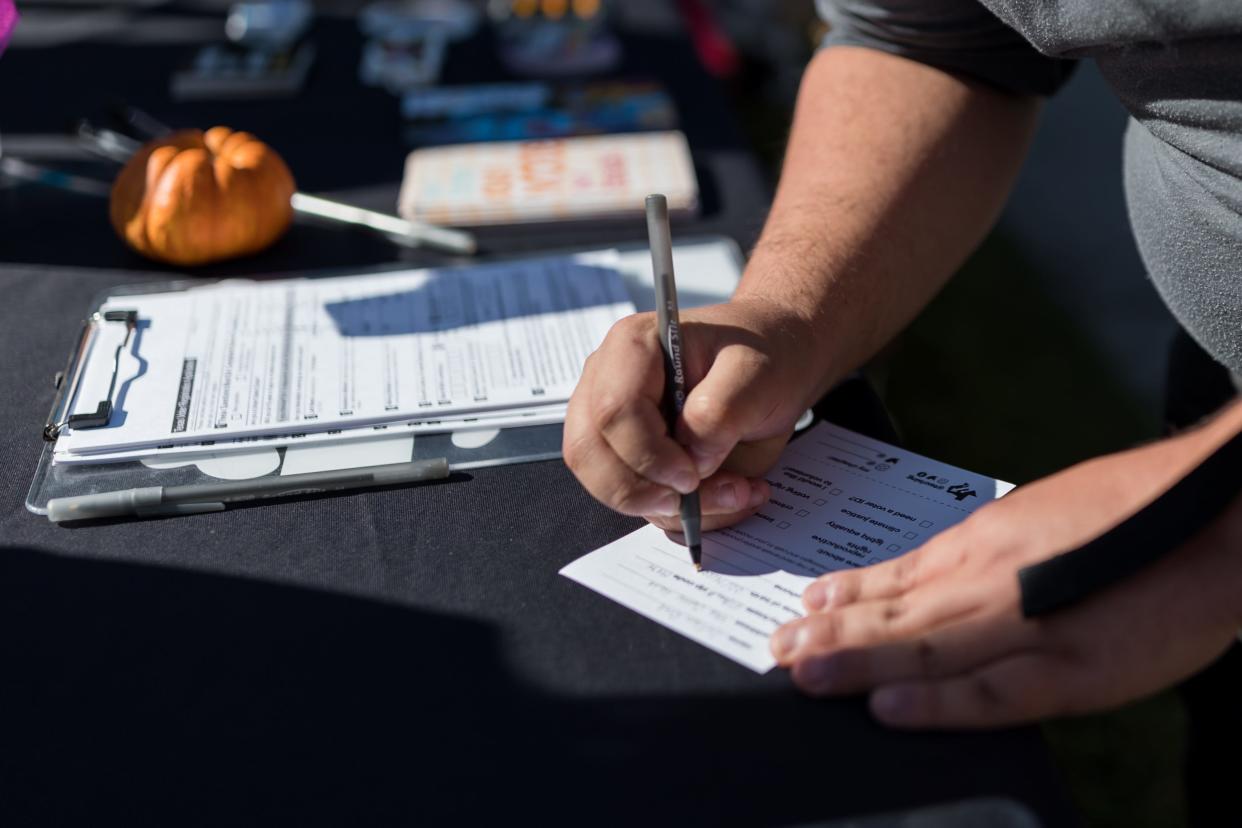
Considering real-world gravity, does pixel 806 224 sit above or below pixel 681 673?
above

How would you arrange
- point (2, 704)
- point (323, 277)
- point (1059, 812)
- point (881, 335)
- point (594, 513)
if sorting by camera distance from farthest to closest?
point (323, 277), point (881, 335), point (594, 513), point (2, 704), point (1059, 812)

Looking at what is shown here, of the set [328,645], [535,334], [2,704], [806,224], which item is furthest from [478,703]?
[806,224]

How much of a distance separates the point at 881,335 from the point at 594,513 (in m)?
0.37

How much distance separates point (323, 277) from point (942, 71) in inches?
28.7

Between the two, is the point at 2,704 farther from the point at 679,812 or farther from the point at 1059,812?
the point at 1059,812

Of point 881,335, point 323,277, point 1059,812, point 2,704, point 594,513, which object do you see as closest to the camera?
point 1059,812

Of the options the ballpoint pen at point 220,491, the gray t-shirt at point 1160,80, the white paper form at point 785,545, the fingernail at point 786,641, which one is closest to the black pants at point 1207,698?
the gray t-shirt at point 1160,80

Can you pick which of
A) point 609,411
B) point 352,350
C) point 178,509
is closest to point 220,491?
point 178,509

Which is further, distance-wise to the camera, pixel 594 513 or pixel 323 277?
pixel 323 277

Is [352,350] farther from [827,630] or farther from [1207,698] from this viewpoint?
[1207,698]

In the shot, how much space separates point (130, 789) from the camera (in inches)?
27.2

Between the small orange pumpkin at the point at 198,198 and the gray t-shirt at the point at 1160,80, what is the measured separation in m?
0.71

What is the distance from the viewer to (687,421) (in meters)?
0.84

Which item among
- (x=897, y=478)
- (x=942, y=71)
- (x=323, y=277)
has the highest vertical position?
(x=942, y=71)
